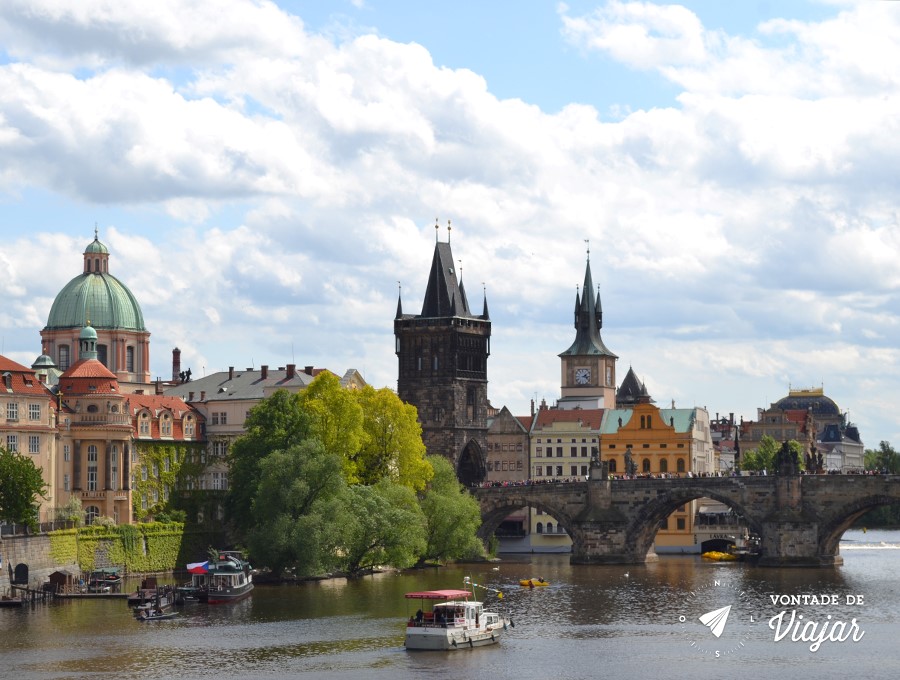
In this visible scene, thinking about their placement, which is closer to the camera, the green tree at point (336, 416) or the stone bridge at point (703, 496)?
the green tree at point (336, 416)

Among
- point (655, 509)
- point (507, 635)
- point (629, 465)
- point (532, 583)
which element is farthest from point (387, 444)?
point (507, 635)

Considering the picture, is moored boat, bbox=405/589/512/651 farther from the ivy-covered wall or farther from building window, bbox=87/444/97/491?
building window, bbox=87/444/97/491

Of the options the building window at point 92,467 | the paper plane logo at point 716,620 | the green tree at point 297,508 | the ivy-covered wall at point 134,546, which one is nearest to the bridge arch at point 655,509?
the green tree at point 297,508

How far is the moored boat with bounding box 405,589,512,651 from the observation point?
99062 millimetres

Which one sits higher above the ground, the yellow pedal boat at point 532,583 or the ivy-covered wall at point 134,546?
the ivy-covered wall at point 134,546

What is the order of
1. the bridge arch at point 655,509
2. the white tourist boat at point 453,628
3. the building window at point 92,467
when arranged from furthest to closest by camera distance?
the bridge arch at point 655,509, the building window at point 92,467, the white tourist boat at point 453,628

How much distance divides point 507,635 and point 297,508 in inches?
1316

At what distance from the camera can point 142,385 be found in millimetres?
183250

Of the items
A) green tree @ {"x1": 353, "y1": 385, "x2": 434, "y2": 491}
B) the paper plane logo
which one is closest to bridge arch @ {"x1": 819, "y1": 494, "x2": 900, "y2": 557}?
green tree @ {"x1": 353, "y1": 385, "x2": 434, "y2": 491}

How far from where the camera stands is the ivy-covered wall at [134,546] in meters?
130

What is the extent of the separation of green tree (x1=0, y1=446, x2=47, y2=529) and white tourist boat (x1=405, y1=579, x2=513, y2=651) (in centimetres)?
3282

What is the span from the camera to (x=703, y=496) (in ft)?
544

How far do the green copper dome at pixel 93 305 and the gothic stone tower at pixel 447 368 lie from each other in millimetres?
28780

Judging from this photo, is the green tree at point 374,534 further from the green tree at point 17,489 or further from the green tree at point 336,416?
the green tree at point 17,489
